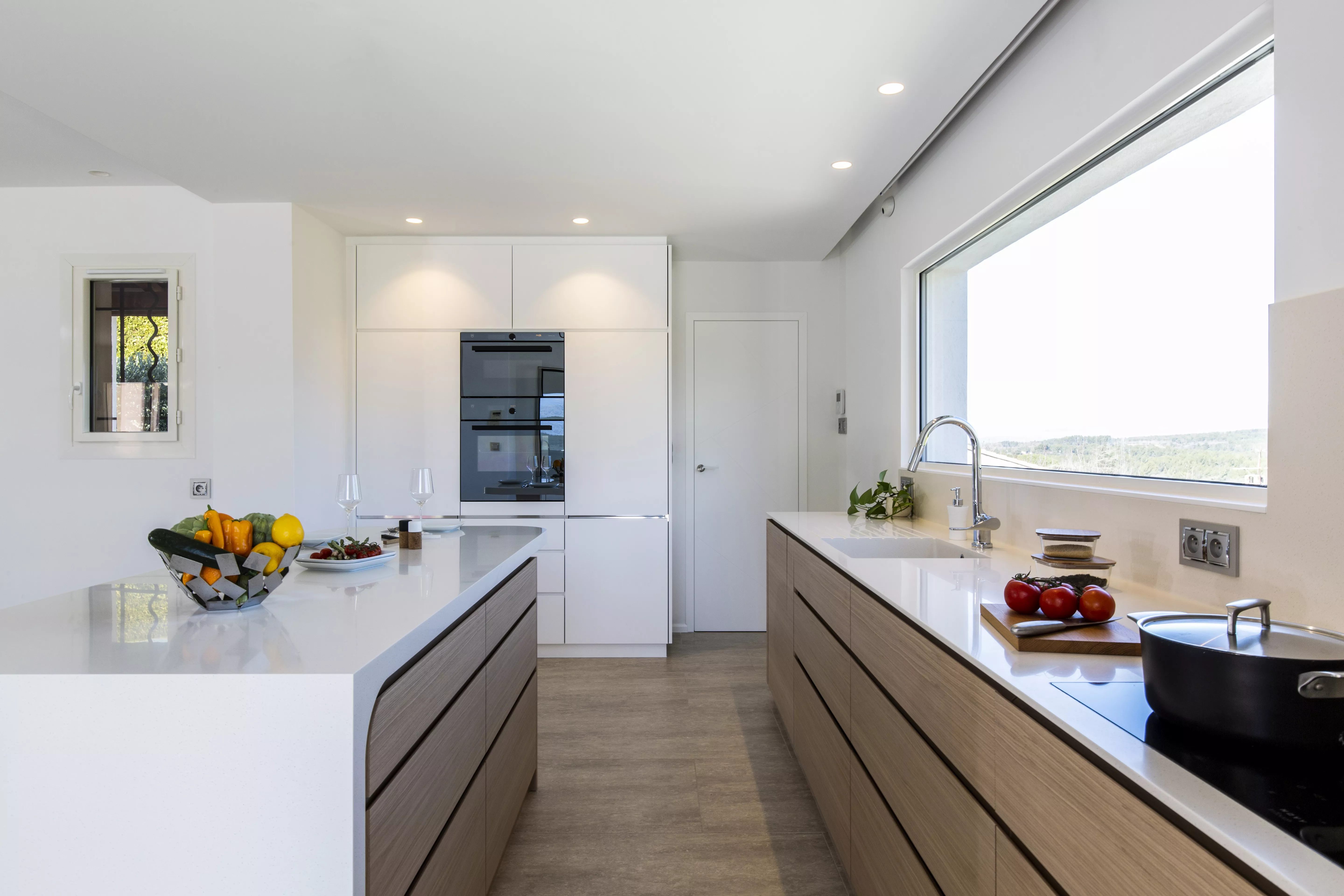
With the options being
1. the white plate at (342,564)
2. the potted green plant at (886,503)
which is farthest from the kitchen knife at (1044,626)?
the potted green plant at (886,503)

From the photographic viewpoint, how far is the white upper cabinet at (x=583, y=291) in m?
4.21

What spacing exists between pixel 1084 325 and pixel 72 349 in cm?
486

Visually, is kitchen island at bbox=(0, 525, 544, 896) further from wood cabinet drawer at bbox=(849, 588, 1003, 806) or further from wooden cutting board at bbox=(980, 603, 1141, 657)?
wooden cutting board at bbox=(980, 603, 1141, 657)

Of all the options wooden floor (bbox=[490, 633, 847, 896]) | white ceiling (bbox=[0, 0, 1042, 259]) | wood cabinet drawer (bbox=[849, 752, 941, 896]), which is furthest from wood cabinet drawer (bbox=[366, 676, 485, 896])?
white ceiling (bbox=[0, 0, 1042, 259])

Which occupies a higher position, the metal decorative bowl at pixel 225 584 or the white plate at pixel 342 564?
the metal decorative bowl at pixel 225 584

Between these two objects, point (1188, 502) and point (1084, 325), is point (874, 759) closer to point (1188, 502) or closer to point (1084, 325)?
point (1188, 502)

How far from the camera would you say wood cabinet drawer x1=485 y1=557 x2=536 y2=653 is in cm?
188

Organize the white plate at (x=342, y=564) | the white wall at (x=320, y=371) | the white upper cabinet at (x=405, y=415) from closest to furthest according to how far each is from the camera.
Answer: the white plate at (x=342, y=564), the white wall at (x=320, y=371), the white upper cabinet at (x=405, y=415)

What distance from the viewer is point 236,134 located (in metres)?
2.85

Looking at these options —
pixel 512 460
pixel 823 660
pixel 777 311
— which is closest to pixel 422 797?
pixel 823 660

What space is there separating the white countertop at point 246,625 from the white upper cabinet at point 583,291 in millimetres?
2558

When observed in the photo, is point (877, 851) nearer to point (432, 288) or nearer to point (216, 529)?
point (216, 529)

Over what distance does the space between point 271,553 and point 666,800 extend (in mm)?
1702

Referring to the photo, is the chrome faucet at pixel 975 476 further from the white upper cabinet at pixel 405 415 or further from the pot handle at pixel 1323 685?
the white upper cabinet at pixel 405 415
